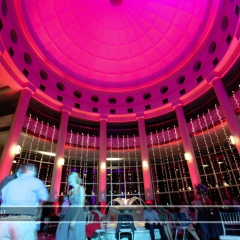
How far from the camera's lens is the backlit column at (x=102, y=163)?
512 inches

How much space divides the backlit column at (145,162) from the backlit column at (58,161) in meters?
6.74

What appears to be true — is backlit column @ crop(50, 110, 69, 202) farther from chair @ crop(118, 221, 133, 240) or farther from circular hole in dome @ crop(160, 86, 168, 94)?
circular hole in dome @ crop(160, 86, 168, 94)

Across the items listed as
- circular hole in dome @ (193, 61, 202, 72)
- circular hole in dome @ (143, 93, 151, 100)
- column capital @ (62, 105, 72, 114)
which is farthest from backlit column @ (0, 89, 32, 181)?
circular hole in dome @ (193, 61, 202, 72)

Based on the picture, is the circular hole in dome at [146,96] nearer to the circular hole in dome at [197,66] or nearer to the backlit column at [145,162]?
the backlit column at [145,162]

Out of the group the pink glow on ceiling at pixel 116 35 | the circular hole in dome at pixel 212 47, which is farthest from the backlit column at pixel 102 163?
the circular hole in dome at pixel 212 47

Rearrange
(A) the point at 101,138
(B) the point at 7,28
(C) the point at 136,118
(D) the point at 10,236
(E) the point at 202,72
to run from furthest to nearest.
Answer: (C) the point at 136,118
(A) the point at 101,138
(E) the point at 202,72
(B) the point at 7,28
(D) the point at 10,236

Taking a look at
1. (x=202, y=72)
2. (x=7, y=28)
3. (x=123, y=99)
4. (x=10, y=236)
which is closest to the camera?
(x=10, y=236)

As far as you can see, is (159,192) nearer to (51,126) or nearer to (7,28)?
(51,126)

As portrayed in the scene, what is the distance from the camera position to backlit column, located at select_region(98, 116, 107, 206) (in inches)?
512

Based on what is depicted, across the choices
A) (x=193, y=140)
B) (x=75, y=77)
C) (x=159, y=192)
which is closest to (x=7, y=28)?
(x=75, y=77)

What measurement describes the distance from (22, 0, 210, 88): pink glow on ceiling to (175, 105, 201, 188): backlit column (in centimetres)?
564

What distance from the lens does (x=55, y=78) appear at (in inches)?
625

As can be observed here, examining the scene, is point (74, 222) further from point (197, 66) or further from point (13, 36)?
point (197, 66)

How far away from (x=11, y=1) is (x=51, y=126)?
9.57 metres
